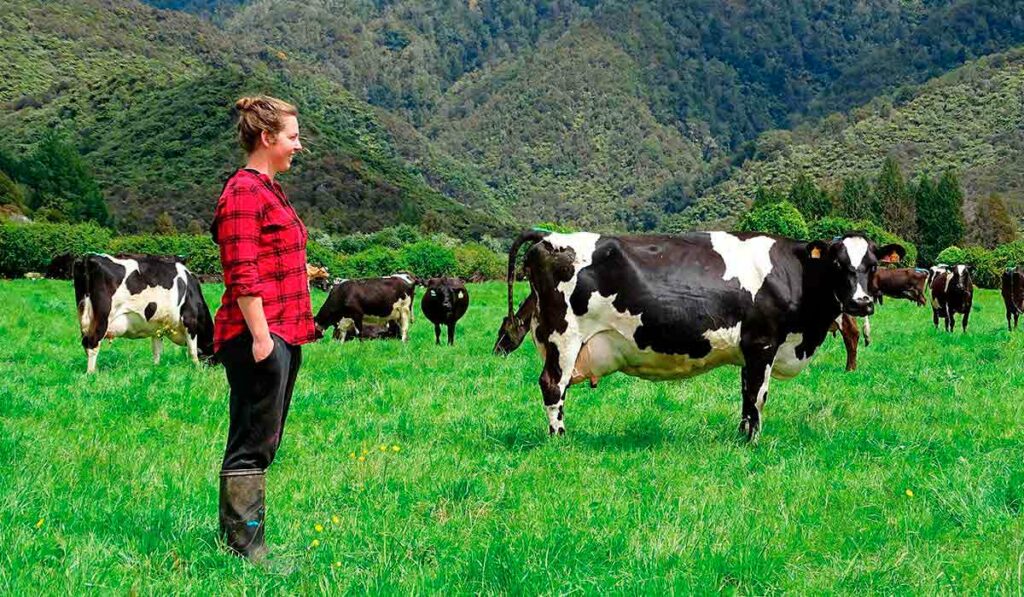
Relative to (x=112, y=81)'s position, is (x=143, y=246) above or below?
below

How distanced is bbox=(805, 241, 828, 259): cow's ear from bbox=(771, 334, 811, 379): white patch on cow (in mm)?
821

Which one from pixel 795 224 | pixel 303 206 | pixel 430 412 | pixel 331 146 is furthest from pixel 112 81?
pixel 430 412

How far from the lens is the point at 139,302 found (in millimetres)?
14156

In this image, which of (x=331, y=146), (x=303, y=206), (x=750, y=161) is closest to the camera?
(x=303, y=206)

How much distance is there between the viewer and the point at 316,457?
25.1ft

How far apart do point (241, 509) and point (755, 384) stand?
5.50 m

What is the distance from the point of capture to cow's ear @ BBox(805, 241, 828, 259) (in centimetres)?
878

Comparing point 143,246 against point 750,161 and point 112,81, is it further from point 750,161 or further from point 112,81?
point 750,161

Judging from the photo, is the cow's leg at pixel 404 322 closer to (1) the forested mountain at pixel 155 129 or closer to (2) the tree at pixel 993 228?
(1) the forested mountain at pixel 155 129

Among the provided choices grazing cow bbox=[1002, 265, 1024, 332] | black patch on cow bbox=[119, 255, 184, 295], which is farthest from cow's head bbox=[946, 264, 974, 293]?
black patch on cow bbox=[119, 255, 184, 295]

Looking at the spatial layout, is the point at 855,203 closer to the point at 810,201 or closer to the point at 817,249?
the point at 810,201

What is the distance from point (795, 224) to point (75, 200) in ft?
220

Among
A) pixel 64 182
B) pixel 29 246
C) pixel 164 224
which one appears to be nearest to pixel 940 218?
pixel 164 224

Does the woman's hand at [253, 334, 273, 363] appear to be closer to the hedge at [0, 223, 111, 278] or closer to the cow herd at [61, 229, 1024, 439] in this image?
the cow herd at [61, 229, 1024, 439]
